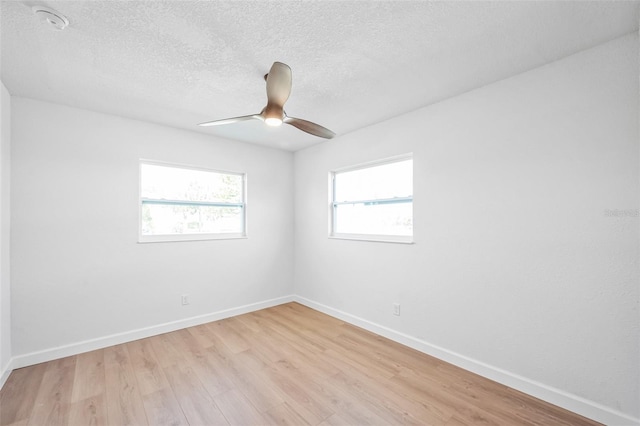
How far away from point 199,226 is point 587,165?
157 inches

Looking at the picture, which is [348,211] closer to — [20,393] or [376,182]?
[376,182]

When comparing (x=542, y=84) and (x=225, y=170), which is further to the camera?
(x=225, y=170)

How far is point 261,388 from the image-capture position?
2184 millimetres

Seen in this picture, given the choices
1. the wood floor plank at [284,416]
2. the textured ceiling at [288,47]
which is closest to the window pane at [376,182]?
the textured ceiling at [288,47]

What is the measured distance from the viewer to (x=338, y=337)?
10.4 feet

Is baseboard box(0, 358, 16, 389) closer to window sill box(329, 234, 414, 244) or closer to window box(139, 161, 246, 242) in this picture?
window box(139, 161, 246, 242)

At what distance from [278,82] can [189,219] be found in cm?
248

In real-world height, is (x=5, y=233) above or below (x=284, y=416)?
above

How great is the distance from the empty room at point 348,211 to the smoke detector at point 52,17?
1cm

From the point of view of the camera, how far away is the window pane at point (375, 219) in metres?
3.12

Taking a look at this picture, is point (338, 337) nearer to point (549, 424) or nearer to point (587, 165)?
point (549, 424)

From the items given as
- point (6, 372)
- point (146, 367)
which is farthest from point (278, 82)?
point (6, 372)

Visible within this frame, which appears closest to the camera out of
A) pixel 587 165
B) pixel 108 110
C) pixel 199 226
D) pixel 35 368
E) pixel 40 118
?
pixel 587 165

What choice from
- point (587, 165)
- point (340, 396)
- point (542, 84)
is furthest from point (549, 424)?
point (542, 84)
